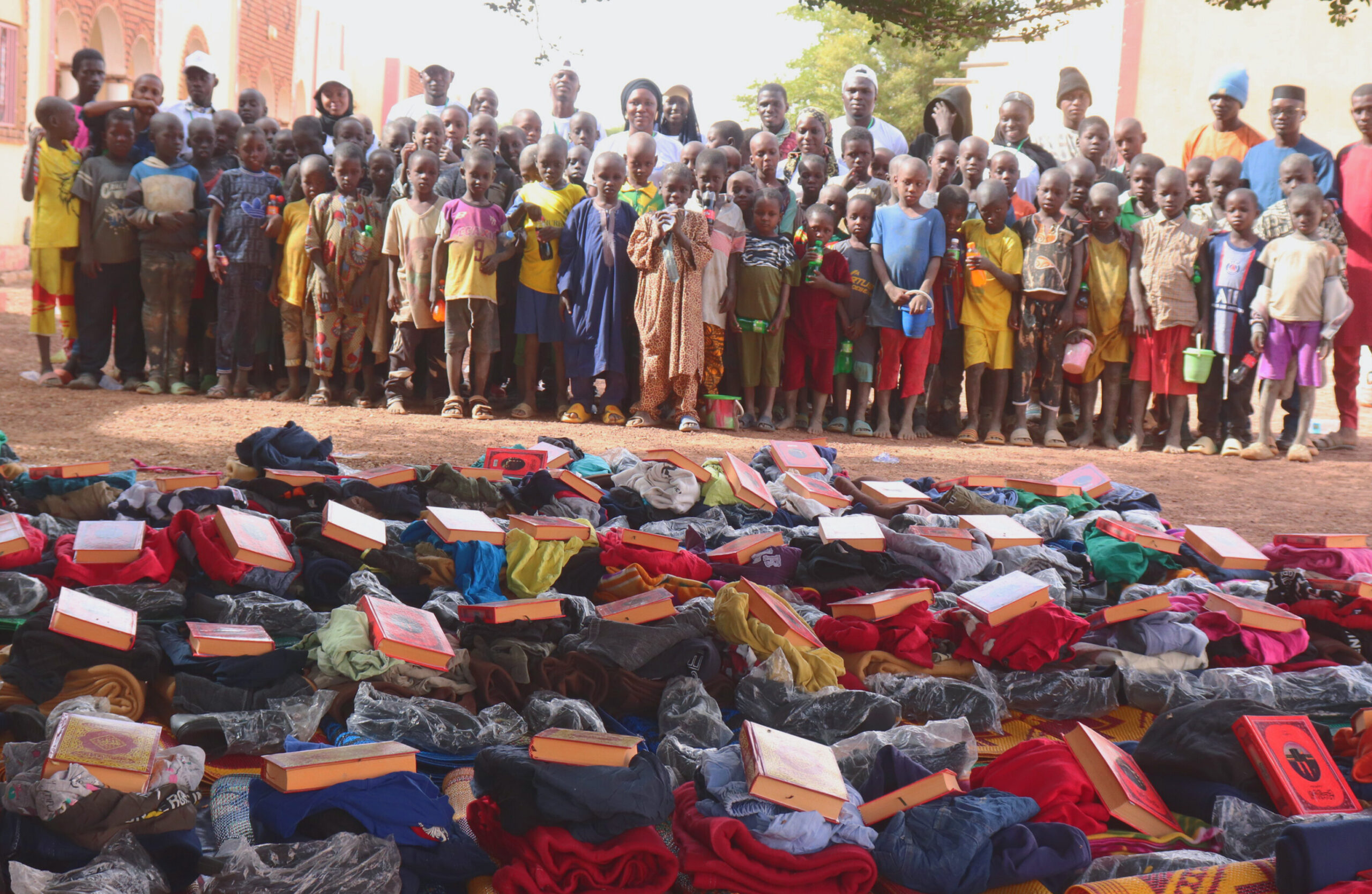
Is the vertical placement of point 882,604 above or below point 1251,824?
above

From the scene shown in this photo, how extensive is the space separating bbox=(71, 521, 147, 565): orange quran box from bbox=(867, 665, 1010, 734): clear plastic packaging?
212cm

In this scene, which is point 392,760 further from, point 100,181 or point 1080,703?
point 100,181

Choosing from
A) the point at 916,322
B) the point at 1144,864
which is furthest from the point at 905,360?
the point at 1144,864

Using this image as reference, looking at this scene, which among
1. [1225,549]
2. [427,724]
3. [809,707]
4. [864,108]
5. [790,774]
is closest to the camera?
[790,774]

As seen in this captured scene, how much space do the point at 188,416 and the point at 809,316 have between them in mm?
3988

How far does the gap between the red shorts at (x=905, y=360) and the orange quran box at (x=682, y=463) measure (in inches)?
128

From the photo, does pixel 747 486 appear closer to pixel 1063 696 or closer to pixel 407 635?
pixel 1063 696

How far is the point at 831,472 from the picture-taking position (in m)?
5.41

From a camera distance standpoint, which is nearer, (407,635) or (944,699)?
(407,635)

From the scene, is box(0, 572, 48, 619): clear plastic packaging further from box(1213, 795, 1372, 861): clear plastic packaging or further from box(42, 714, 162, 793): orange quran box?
box(1213, 795, 1372, 861): clear plastic packaging

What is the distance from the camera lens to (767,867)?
2.21 meters

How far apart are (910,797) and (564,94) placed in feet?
26.8

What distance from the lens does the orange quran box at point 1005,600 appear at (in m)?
3.39

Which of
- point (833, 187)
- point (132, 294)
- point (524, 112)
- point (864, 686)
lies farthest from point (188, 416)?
point (864, 686)
